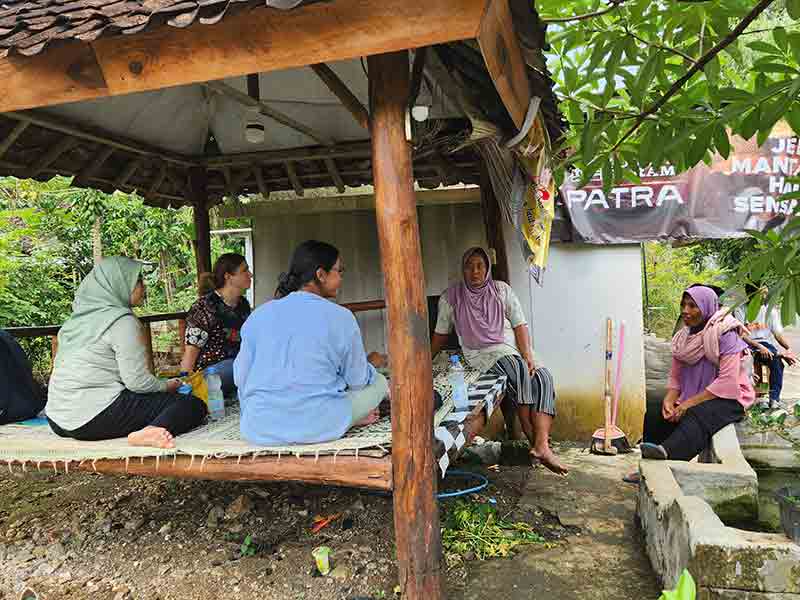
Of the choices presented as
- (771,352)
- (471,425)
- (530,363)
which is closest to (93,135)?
(471,425)

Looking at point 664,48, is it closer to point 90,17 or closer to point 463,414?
point 463,414

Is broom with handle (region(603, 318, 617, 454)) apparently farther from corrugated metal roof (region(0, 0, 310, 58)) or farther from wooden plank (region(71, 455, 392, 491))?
corrugated metal roof (region(0, 0, 310, 58))

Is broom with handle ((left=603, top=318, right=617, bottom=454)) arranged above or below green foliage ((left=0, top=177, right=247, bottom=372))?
below

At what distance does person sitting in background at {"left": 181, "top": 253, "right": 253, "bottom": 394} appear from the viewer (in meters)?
4.74

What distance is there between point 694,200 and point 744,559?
4529 mm

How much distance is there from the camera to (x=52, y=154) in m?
5.00

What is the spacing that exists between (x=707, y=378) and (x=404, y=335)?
114 inches

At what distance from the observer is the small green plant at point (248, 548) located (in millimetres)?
3456

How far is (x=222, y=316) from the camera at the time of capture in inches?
192

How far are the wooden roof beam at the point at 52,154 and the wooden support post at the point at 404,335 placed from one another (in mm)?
3513

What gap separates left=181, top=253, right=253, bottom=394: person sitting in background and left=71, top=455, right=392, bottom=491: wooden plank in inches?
58.0

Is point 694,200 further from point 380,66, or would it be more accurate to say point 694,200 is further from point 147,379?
Answer: point 147,379

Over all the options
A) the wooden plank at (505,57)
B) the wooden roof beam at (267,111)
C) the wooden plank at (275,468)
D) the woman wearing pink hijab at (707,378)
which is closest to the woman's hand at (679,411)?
the woman wearing pink hijab at (707,378)

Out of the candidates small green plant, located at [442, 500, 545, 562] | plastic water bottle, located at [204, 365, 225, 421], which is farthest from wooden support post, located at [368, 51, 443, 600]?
plastic water bottle, located at [204, 365, 225, 421]
